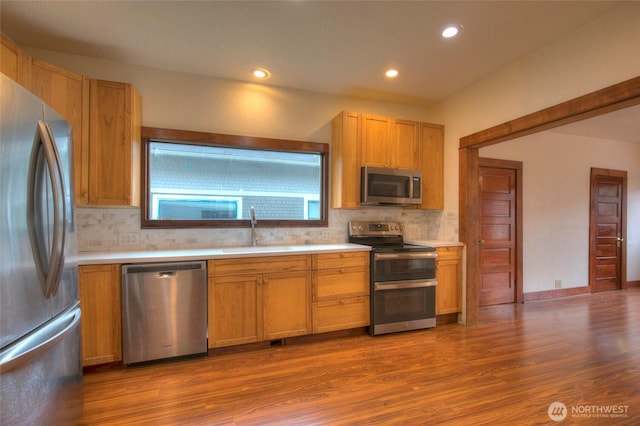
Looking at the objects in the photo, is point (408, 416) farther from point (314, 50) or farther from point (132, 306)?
point (314, 50)

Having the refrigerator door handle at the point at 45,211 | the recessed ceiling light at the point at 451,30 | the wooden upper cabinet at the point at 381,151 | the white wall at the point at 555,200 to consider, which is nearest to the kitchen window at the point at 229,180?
the wooden upper cabinet at the point at 381,151

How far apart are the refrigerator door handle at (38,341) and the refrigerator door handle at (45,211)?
0.51 ft

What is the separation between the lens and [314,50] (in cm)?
248

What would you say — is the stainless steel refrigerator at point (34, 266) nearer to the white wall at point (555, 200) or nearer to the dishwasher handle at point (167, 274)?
the dishwasher handle at point (167, 274)

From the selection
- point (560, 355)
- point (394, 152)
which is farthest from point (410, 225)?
point (560, 355)

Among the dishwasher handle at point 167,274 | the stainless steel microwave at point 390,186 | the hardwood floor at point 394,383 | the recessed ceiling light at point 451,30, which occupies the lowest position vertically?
the hardwood floor at point 394,383

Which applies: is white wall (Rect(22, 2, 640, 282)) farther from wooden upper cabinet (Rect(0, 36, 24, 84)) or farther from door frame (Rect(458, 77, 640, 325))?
wooden upper cabinet (Rect(0, 36, 24, 84))

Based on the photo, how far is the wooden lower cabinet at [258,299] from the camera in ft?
8.06

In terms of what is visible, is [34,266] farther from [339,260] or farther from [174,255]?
[339,260]

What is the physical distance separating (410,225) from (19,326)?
11.7 feet

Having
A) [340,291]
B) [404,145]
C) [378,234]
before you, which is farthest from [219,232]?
[404,145]

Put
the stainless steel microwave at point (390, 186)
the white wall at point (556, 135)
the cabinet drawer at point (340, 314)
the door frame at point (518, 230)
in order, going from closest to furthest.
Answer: the white wall at point (556, 135)
the cabinet drawer at point (340, 314)
the stainless steel microwave at point (390, 186)
the door frame at point (518, 230)

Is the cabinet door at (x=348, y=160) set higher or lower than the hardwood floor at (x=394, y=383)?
higher

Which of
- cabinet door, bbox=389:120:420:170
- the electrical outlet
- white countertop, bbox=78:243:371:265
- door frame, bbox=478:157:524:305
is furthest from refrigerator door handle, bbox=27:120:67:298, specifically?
door frame, bbox=478:157:524:305
